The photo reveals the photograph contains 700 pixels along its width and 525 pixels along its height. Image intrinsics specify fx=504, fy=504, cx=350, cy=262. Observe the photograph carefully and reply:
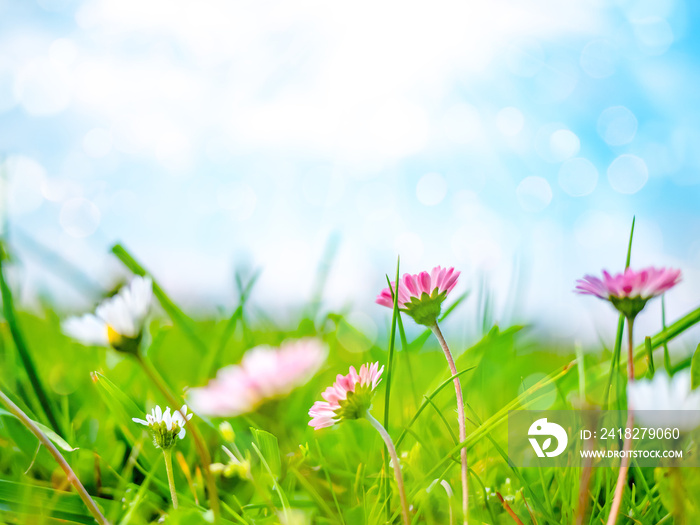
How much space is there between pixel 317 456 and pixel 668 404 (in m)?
0.28

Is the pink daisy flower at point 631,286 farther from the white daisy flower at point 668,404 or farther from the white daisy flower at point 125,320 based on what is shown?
the white daisy flower at point 125,320

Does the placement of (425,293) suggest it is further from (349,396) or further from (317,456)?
(317,456)

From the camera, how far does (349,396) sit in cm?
27

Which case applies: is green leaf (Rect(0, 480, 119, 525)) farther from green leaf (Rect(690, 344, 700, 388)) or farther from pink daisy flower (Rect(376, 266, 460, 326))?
green leaf (Rect(690, 344, 700, 388))

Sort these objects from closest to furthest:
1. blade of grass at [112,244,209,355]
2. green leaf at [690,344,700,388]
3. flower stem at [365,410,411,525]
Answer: flower stem at [365,410,411,525] < green leaf at [690,344,700,388] < blade of grass at [112,244,209,355]

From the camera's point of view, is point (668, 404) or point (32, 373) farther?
point (32, 373)

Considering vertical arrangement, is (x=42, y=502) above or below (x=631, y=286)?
below

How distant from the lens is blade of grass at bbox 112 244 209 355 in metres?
0.60

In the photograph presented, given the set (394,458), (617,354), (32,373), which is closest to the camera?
(394,458)

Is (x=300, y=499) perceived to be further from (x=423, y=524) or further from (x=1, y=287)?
(x=1, y=287)

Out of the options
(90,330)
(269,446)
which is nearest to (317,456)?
(269,446)

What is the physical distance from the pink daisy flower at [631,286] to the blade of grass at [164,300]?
1.67 ft

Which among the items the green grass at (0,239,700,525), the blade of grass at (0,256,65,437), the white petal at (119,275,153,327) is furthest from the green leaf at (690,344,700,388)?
the blade of grass at (0,256,65,437)

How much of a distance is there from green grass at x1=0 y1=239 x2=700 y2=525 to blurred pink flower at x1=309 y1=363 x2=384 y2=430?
3 cm
